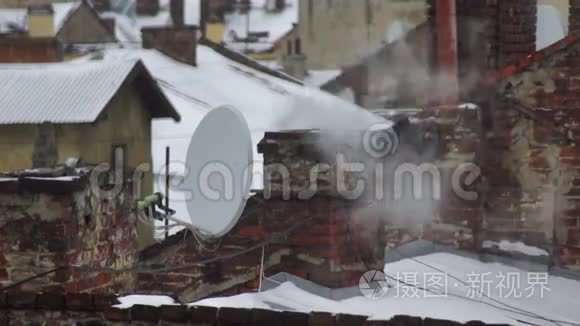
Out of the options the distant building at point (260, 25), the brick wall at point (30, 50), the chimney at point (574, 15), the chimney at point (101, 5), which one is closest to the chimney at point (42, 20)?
the distant building at point (260, 25)

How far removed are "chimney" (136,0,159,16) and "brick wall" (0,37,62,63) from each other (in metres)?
34.1

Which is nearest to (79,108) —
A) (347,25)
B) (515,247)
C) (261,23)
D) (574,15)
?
(574,15)

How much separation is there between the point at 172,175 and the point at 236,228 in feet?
30.2

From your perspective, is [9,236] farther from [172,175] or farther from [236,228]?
[172,175]

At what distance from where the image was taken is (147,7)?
58.9m

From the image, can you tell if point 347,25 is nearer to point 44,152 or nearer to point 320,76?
point 320,76

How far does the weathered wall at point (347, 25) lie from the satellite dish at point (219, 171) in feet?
111

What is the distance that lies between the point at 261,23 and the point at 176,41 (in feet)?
124

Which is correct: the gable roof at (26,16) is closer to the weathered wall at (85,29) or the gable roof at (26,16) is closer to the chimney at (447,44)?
the weathered wall at (85,29)

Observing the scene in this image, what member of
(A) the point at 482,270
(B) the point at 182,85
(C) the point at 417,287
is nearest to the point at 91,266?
(C) the point at 417,287

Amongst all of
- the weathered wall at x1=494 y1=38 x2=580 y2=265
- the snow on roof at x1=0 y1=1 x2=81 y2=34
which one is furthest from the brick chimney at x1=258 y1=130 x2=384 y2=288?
the snow on roof at x1=0 y1=1 x2=81 y2=34

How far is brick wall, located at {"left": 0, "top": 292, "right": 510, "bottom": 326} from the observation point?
4.55m

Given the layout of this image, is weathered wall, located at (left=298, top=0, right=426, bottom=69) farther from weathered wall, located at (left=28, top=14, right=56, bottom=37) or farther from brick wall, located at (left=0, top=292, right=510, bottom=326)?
brick wall, located at (left=0, top=292, right=510, bottom=326)

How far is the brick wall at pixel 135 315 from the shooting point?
455 cm
